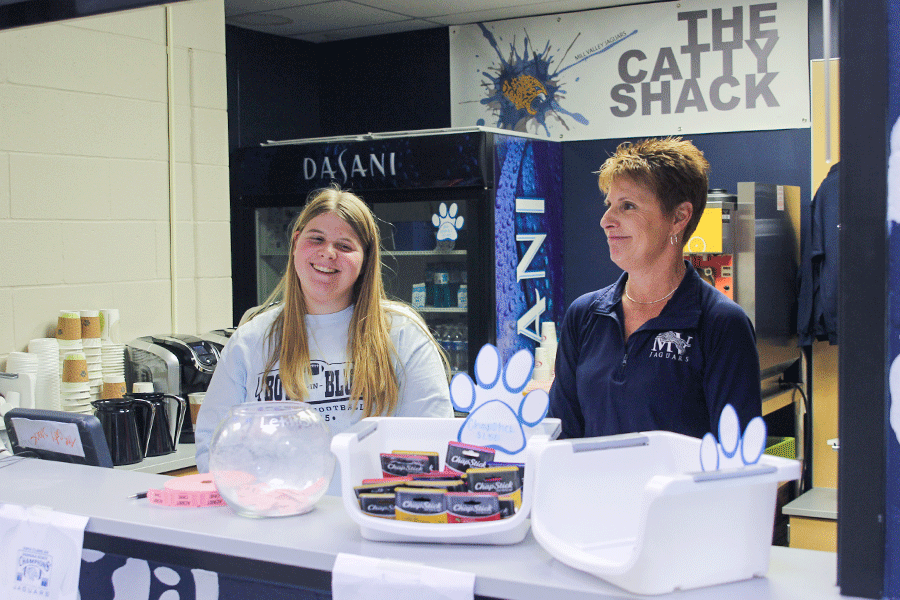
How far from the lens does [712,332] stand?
2.07 m

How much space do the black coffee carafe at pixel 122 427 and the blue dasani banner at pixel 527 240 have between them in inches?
81.1

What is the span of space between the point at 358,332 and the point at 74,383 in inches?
73.4

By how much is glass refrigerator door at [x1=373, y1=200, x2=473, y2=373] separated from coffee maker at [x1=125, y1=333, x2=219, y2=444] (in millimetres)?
1336

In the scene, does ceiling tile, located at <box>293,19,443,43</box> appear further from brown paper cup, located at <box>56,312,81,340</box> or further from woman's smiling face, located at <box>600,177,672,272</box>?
woman's smiling face, located at <box>600,177,672,272</box>

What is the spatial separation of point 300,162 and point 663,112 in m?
2.18

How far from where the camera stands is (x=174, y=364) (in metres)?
3.74

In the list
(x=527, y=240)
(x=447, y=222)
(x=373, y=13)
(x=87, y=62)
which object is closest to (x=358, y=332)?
(x=87, y=62)

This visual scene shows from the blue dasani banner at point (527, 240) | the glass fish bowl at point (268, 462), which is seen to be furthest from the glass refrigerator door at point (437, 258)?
the glass fish bowl at point (268, 462)

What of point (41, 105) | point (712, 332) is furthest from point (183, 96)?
point (712, 332)

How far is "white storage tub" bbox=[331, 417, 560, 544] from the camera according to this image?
130 centimetres

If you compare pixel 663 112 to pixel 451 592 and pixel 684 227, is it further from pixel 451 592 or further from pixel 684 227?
pixel 451 592

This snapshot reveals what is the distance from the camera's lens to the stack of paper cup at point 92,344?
3.78 m

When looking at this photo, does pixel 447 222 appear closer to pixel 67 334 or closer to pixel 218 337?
pixel 218 337

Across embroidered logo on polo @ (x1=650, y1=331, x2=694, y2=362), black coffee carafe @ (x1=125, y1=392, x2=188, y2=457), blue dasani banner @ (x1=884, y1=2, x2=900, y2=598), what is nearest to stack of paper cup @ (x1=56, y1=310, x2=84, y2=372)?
black coffee carafe @ (x1=125, y1=392, x2=188, y2=457)
